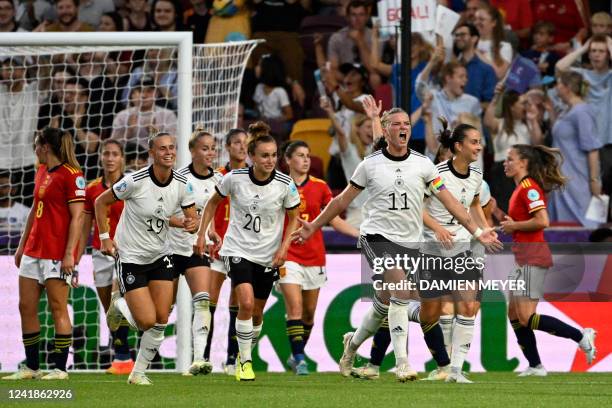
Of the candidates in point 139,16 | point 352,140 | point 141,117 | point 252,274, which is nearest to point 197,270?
point 252,274

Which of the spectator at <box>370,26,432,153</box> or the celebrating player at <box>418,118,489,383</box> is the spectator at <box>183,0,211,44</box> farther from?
the celebrating player at <box>418,118,489,383</box>

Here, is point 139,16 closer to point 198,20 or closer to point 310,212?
point 198,20

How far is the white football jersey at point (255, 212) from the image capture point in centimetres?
1125

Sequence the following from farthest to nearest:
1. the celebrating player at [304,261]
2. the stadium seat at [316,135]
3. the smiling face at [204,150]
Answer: the stadium seat at [316,135] → the celebrating player at [304,261] → the smiling face at [204,150]

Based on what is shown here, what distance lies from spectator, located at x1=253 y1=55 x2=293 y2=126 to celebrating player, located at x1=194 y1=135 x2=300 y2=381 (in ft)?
18.8

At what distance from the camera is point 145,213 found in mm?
11023

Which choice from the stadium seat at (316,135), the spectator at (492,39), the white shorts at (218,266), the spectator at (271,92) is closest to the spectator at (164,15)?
the spectator at (271,92)

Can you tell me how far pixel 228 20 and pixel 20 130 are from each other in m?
3.66

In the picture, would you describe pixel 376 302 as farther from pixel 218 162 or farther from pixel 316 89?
pixel 316 89

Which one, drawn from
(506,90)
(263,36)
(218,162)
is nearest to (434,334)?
(218,162)

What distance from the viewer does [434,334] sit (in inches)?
464

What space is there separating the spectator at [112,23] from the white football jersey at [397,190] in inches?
312

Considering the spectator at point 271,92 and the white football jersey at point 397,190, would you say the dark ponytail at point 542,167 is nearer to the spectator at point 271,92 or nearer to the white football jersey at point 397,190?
the white football jersey at point 397,190

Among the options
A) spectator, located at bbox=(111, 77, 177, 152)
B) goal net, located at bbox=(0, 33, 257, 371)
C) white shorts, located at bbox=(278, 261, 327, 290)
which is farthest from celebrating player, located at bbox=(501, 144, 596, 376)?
spectator, located at bbox=(111, 77, 177, 152)
